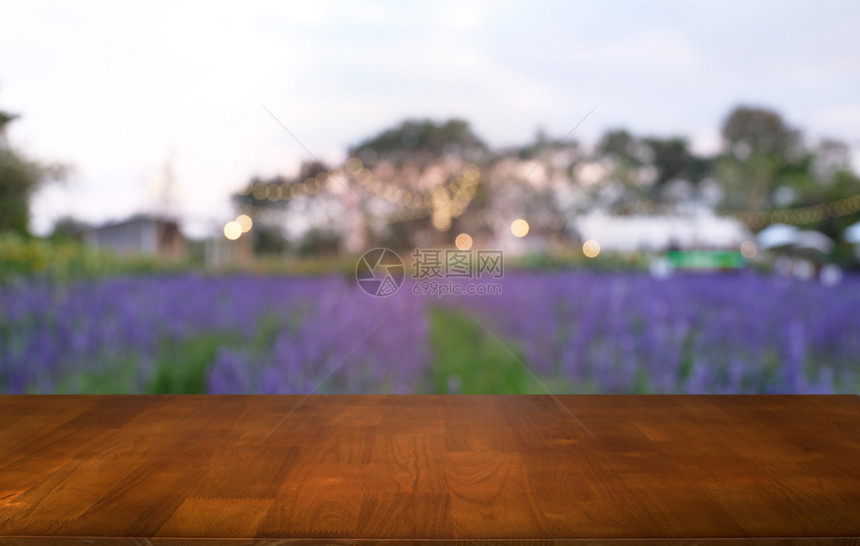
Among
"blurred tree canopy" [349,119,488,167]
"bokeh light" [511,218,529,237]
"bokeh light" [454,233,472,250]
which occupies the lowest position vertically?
"bokeh light" [454,233,472,250]

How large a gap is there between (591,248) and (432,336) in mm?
604

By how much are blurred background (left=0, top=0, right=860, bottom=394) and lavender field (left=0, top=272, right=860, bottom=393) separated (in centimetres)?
1

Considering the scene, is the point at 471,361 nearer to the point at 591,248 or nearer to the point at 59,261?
the point at 591,248

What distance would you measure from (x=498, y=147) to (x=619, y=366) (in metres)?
0.82

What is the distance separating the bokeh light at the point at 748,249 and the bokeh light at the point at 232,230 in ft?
5.48

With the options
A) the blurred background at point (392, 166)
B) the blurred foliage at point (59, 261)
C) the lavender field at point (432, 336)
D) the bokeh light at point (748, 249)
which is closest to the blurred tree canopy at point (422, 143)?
the blurred background at point (392, 166)

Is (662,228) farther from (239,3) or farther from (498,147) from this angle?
(239,3)

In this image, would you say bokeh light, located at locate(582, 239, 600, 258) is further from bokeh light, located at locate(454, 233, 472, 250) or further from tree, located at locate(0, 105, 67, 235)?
tree, located at locate(0, 105, 67, 235)

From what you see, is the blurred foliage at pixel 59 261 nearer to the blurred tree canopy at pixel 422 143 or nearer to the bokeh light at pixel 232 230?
the bokeh light at pixel 232 230

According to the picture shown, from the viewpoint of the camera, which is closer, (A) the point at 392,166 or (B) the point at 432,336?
(B) the point at 432,336

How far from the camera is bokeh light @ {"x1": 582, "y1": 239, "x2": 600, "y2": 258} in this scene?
224 centimetres

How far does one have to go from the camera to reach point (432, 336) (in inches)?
84.7

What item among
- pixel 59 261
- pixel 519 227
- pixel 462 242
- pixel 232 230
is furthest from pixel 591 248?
pixel 59 261

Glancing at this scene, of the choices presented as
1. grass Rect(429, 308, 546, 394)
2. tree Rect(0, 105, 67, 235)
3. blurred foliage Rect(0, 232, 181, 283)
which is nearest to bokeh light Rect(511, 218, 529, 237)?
grass Rect(429, 308, 546, 394)
